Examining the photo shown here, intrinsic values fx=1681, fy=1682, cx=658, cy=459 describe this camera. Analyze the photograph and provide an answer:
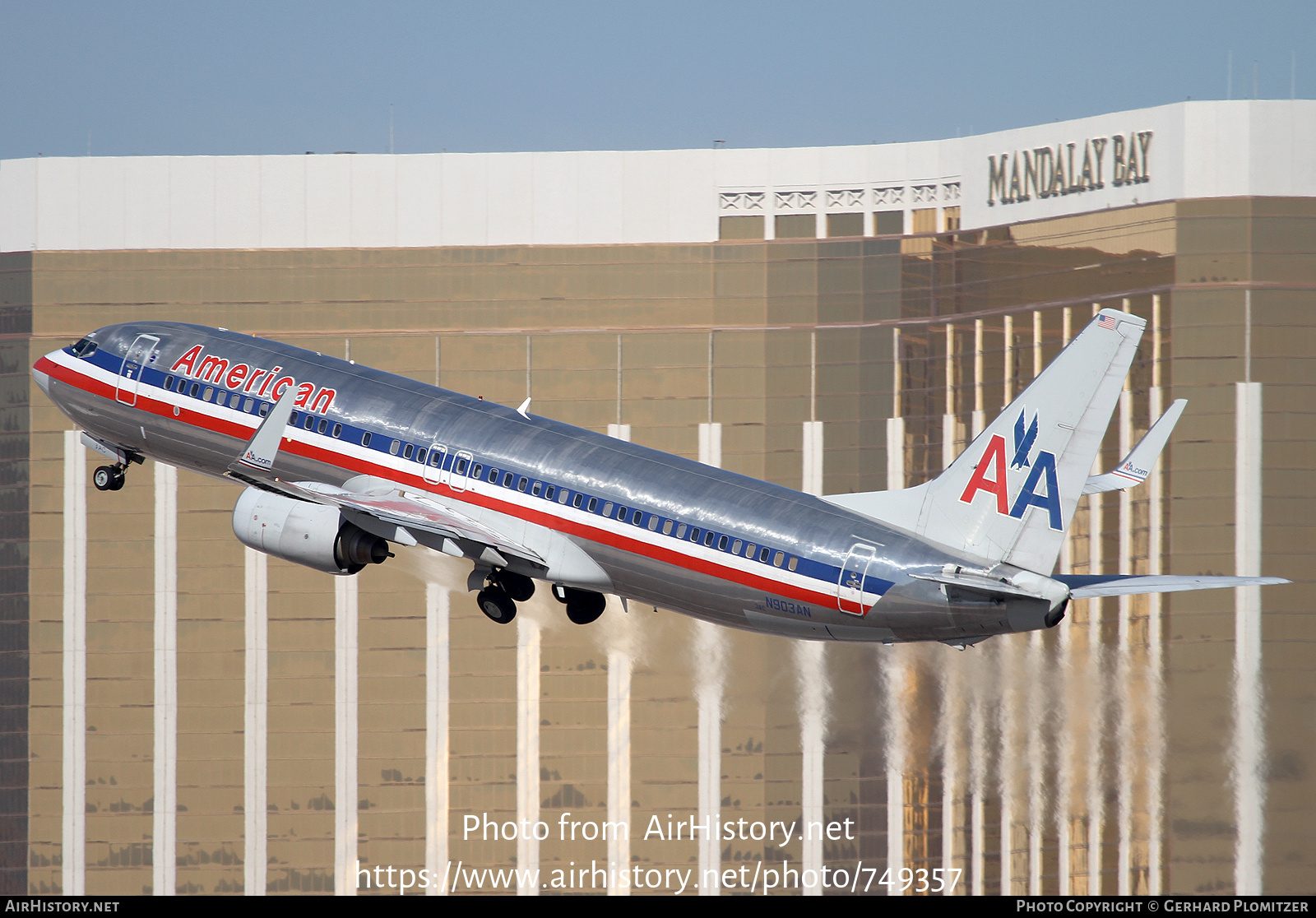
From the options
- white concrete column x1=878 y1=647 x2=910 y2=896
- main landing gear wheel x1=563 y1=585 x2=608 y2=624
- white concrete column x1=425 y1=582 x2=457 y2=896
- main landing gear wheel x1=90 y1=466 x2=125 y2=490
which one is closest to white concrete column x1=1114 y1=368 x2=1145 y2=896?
white concrete column x1=878 y1=647 x2=910 y2=896

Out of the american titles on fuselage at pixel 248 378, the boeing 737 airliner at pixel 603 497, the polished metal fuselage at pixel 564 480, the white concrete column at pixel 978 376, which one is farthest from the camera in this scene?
the white concrete column at pixel 978 376

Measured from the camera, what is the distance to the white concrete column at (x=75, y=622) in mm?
139000

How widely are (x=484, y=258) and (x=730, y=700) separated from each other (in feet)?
140

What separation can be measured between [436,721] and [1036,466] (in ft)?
318

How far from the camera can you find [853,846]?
13388cm

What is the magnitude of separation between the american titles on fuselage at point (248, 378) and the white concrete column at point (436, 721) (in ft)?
264

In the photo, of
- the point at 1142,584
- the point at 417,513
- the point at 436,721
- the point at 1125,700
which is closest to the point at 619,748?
the point at 436,721

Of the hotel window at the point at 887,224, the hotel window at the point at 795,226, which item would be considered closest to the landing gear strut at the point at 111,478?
the hotel window at the point at 795,226

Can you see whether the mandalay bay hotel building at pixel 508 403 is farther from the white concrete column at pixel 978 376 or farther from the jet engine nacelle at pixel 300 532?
the jet engine nacelle at pixel 300 532

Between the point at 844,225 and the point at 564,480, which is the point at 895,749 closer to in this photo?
the point at 844,225

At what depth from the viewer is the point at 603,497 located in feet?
166

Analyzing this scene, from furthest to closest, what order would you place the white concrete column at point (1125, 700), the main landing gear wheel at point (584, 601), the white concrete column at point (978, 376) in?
1. the white concrete column at point (978, 376)
2. the white concrete column at point (1125, 700)
3. the main landing gear wheel at point (584, 601)

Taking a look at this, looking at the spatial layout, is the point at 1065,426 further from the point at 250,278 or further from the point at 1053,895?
the point at 250,278

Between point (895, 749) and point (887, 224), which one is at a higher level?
point (887, 224)
